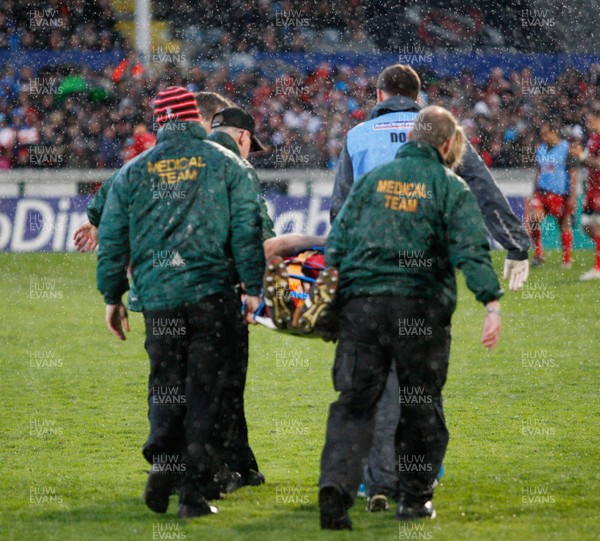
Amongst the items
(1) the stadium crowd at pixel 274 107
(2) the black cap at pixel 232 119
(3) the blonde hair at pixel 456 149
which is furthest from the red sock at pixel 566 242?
(3) the blonde hair at pixel 456 149

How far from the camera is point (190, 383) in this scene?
5641 mm

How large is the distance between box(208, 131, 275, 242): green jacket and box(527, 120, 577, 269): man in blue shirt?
1154 centimetres

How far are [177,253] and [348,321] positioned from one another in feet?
2.85

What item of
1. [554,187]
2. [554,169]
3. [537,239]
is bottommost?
[537,239]

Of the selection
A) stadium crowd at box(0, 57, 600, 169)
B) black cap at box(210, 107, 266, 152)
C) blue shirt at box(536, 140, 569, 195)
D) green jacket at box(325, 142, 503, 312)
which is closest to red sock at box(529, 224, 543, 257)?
blue shirt at box(536, 140, 569, 195)

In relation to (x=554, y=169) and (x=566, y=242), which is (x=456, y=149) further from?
(x=554, y=169)

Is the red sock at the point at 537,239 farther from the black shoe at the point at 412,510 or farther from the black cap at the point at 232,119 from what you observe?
the black shoe at the point at 412,510

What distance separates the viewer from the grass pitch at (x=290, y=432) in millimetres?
5570

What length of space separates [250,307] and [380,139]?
1.14 m

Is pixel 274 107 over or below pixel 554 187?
over

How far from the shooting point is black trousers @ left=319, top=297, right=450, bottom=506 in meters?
5.34

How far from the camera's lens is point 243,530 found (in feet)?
17.9

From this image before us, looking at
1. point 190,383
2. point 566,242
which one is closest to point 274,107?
point 566,242

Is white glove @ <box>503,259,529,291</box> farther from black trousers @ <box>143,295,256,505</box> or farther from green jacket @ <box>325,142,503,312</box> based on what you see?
black trousers @ <box>143,295,256,505</box>
